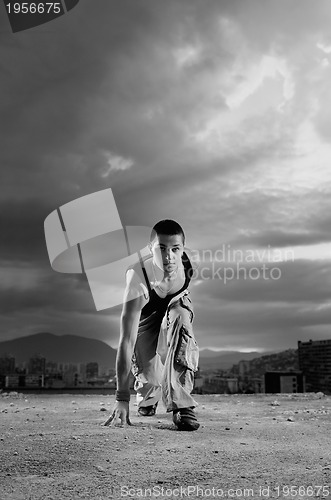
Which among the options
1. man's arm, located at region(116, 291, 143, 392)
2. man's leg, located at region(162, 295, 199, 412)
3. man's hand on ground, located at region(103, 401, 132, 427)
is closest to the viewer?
man's leg, located at region(162, 295, 199, 412)

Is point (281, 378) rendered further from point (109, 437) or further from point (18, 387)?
point (109, 437)

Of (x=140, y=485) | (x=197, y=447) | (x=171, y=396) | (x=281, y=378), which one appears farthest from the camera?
(x=281, y=378)

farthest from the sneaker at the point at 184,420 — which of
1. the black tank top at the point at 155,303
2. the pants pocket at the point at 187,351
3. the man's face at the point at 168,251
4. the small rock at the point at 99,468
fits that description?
the small rock at the point at 99,468

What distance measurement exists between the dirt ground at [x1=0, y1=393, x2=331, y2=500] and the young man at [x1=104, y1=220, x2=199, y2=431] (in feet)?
1.51

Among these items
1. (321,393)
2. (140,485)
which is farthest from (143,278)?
(321,393)

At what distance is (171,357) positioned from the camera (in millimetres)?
8828

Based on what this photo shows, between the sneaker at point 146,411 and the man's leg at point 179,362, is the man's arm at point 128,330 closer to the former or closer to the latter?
the man's leg at point 179,362

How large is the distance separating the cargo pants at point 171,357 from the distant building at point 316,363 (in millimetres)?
12828

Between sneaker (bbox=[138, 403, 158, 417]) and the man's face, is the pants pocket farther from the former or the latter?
sneaker (bbox=[138, 403, 158, 417])

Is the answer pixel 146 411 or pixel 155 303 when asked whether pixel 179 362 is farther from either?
pixel 146 411

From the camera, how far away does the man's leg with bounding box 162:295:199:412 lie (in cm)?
862

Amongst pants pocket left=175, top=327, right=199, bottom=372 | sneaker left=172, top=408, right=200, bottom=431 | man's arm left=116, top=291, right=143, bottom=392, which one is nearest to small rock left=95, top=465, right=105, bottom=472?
sneaker left=172, top=408, right=200, bottom=431

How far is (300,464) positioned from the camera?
671cm

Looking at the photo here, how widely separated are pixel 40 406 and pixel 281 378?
388 inches
